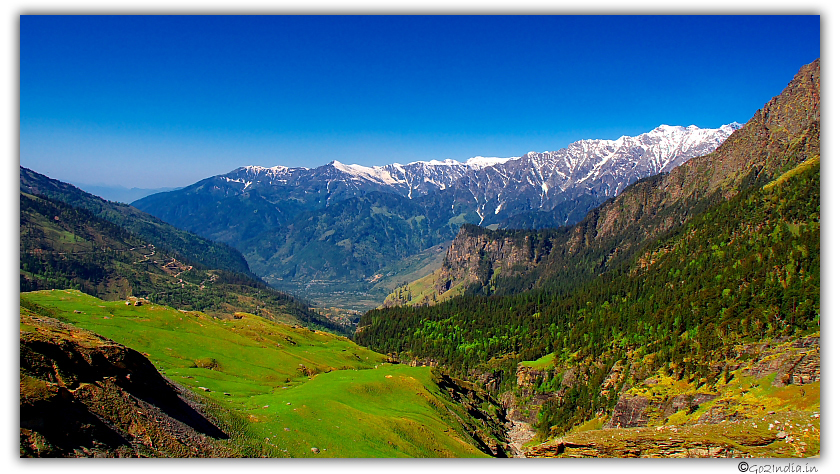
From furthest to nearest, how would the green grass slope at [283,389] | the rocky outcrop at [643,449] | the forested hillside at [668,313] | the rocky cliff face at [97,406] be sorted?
the forested hillside at [668,313]
the green grass slope at [283,389]
the rocky outcrop at [643,449]
the rocky cliff face at [97,406]

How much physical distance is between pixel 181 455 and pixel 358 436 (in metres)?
13.6

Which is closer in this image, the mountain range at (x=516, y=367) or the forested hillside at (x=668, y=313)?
the mountain range at (x=516, y=367)

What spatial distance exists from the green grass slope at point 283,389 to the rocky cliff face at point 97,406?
453 cm

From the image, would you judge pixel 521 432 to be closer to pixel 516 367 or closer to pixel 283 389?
pixel 516 367

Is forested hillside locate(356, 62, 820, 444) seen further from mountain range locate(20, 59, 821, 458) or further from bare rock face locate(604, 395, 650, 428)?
bare rock face locate(604, 395, 650, 428)

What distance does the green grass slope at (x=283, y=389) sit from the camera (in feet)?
101

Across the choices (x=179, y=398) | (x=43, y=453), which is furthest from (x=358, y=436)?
(x=43, y=453)

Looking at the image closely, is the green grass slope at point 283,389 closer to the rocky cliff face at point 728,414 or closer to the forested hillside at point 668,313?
the rocky cliff face at point 728,414

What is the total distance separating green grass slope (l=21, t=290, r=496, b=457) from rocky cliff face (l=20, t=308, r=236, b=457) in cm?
453

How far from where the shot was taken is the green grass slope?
30906mm

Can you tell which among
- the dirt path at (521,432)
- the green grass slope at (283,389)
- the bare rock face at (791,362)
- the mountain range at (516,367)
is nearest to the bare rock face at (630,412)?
the mountain range at (516,367)

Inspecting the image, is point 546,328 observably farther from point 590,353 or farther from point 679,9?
point 679,9

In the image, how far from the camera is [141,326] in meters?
63.8

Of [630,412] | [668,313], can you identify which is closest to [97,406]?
[630,412]
